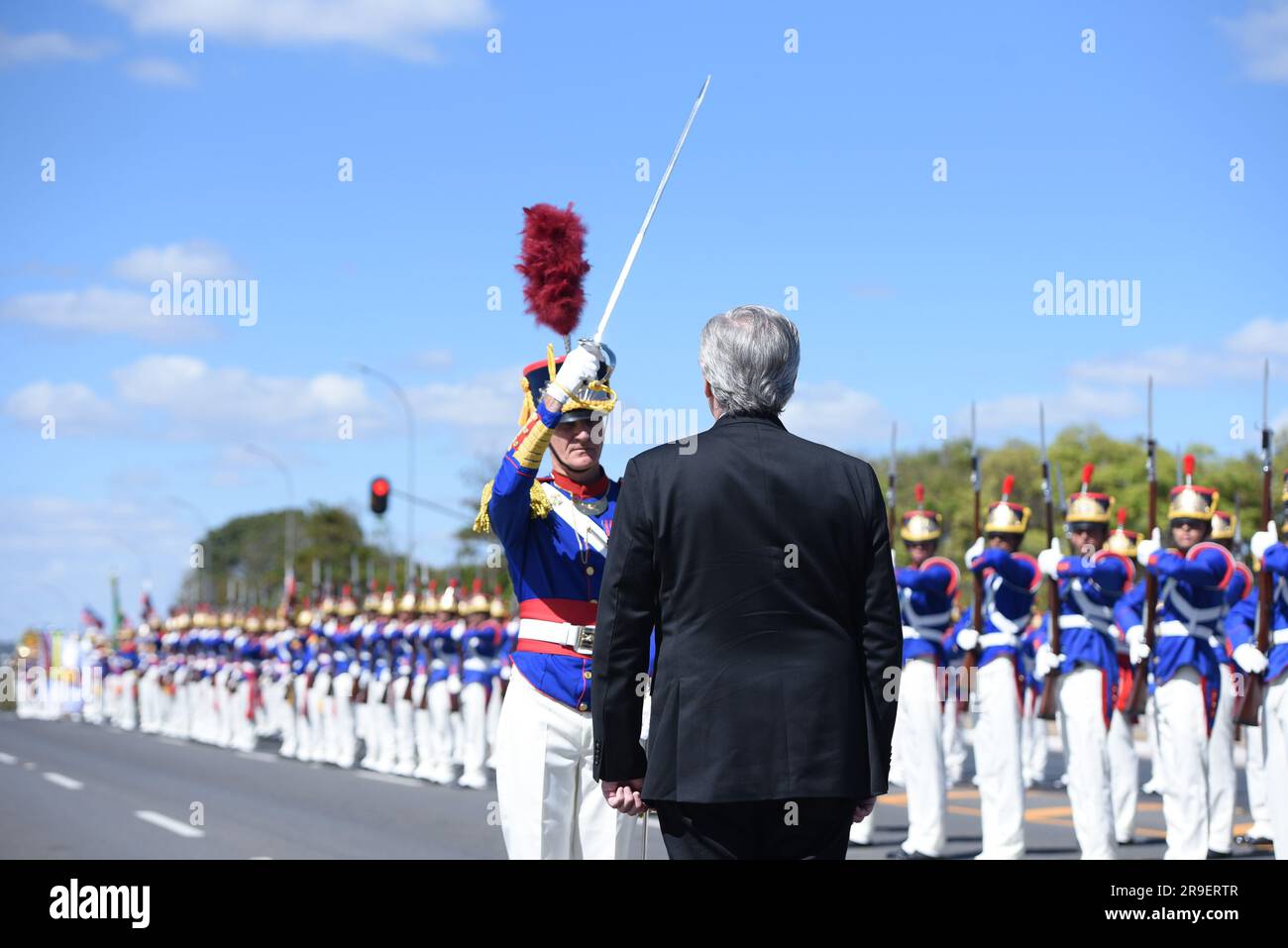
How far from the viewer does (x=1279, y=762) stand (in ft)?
30.5

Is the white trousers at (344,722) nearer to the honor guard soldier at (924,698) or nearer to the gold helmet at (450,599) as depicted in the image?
the gold helmet at (450,599)

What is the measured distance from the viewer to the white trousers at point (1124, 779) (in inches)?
486

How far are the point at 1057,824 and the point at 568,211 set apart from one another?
962cm

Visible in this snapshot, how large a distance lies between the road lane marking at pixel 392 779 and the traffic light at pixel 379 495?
6714 millimetres

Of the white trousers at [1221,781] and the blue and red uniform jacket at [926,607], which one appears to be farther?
the blue and red uniform jacket at [926,607]

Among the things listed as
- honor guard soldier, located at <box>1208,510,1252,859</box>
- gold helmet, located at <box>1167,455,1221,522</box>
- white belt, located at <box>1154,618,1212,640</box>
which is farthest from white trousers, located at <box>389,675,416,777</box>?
gold helmet, located at <box>1167,455,1221,522</box>

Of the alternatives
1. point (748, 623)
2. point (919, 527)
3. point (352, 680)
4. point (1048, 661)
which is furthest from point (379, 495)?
point (748, 623)

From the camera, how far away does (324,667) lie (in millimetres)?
26250

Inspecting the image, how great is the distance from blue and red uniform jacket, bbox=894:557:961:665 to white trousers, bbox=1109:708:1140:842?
63.5 inches

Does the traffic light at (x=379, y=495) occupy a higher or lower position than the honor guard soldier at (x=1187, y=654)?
higher

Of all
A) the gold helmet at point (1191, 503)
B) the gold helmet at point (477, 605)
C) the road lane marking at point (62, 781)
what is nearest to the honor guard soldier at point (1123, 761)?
the gold helmet at point (1191, 503)

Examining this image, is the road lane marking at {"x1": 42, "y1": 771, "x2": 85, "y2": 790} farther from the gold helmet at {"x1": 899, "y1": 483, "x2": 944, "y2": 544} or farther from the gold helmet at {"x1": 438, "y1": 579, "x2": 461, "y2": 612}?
the gold helmet at {"x1": 899, "y1": 483, "x2": 944, "y2": 544}
